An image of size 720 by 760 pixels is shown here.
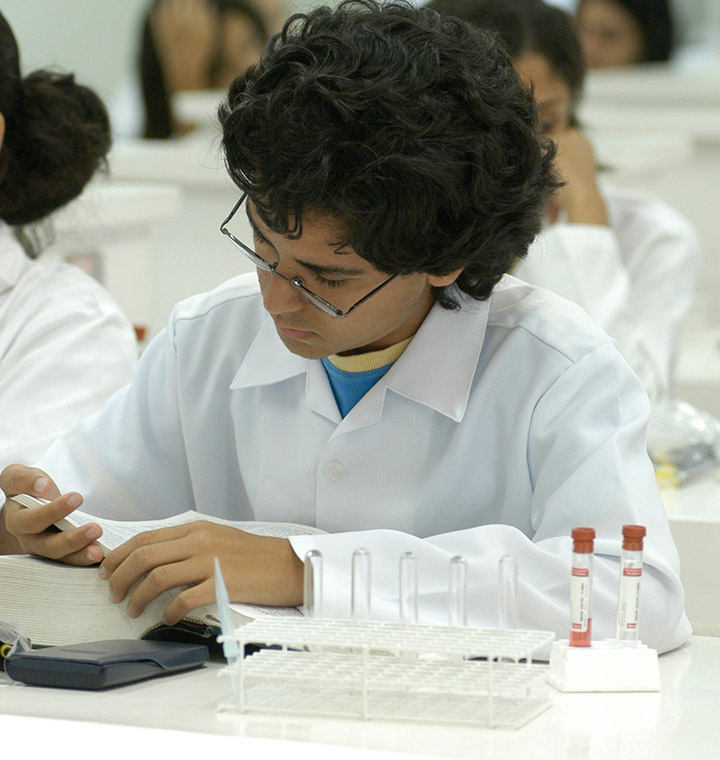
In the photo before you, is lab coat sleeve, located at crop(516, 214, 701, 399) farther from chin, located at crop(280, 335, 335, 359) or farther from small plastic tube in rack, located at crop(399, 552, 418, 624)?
small plastic tube in rack, located at crop(399, 552, 418, 624)

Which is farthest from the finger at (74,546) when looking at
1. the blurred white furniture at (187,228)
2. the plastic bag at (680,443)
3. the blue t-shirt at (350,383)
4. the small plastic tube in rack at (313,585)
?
the blurred white furniture at (187,228)

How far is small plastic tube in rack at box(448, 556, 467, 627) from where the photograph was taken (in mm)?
1072

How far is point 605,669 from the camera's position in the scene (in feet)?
3.52

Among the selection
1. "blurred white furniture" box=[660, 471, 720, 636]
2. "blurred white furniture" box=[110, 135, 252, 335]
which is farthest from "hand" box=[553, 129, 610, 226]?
"blurred white furniture" box=[660, 471, 720, 636]

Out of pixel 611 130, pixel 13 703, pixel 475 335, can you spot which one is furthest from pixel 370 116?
pixel 611 130

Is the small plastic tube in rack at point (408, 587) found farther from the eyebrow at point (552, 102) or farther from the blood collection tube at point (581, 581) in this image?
the eyebrow at point (552, 102)

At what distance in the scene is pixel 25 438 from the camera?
1737 mm

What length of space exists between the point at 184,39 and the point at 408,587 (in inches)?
209

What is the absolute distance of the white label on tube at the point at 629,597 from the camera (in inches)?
42.5

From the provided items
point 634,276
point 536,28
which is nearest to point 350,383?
point 536,28

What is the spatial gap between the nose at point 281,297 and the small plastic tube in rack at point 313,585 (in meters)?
0.26

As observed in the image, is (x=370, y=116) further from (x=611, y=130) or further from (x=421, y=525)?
(x=611, y=130)

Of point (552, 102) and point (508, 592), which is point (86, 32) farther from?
point (508, 592)

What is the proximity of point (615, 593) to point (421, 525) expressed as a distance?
0.82 ft
